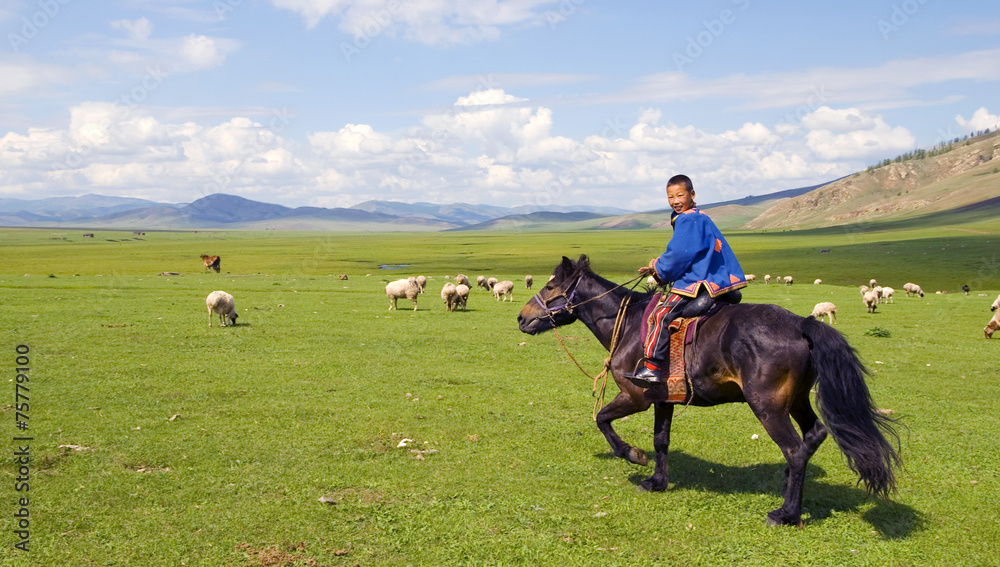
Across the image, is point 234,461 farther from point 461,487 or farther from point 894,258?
point 894,258

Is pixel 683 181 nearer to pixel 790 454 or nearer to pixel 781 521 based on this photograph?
pixel 790 454

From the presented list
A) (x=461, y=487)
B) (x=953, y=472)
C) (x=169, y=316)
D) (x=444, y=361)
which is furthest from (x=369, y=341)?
(x=953, y=472)

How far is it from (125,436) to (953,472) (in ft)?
41.9

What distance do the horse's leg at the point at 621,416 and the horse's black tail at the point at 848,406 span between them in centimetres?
225

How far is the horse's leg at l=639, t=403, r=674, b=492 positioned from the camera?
9.03 meters

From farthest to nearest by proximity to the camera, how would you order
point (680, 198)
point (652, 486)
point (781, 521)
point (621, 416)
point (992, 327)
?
point (992, 327) < point (621, 416) < point (652, 486) < point (680, 198) < point (781, 521)

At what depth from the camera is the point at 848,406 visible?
762 centimetres

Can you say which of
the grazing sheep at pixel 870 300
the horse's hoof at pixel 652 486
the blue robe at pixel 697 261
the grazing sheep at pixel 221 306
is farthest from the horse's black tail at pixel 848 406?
the grazing sheep at pixel 870 300

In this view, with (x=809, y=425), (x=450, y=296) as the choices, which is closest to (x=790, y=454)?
(x=809, y=425)

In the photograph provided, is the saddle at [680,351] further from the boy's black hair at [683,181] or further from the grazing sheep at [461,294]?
the grazing sheep at [461,294]

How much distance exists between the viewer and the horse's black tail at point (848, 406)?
7.55 metres

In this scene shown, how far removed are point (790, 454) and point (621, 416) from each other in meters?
2.27

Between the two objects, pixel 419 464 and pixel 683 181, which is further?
pixel 419 464

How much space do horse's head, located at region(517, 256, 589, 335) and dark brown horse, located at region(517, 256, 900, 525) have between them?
134 centimetres
